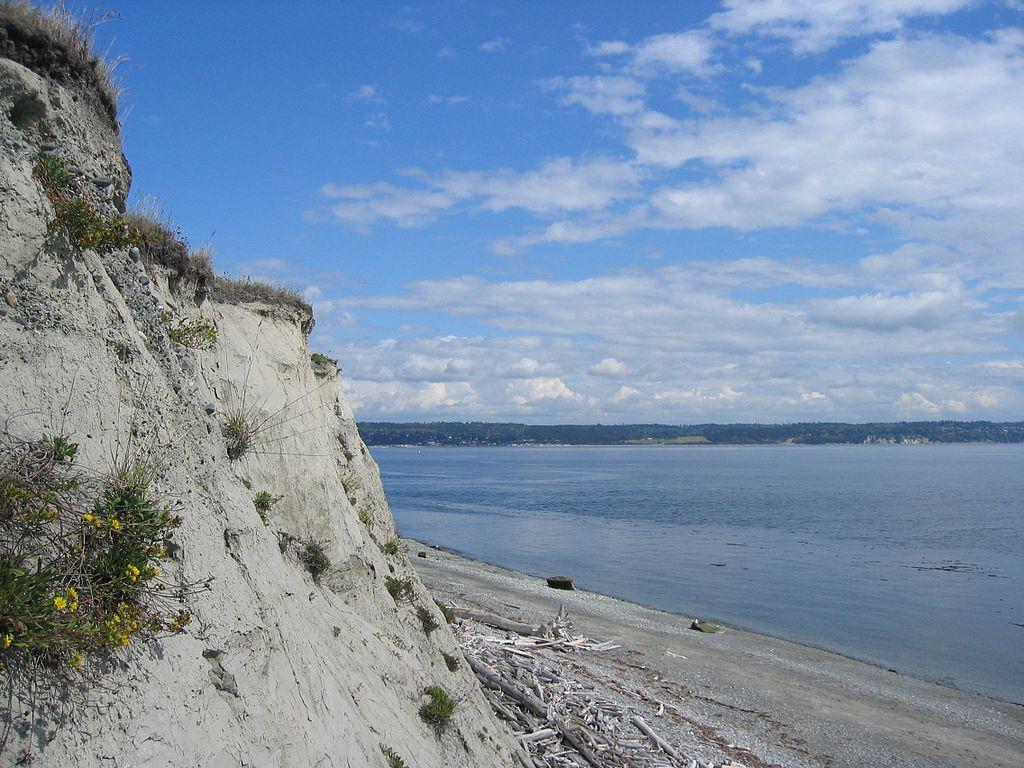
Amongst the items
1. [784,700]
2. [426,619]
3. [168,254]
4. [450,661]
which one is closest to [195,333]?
[168,254]

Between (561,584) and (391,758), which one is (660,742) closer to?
(391,758)

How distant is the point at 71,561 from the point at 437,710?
19.2 ft

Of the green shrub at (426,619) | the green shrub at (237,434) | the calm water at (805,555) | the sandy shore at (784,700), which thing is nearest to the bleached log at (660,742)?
the sandy shore at (784,700)

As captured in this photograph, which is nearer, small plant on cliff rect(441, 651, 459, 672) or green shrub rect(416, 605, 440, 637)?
small plant on cliff rect(441, 651, 459, 672)

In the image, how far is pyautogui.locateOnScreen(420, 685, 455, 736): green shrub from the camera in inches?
379

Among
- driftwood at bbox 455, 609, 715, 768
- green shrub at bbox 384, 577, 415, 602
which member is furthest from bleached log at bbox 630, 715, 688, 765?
green shrub at bbox 384, 577, 415, 602

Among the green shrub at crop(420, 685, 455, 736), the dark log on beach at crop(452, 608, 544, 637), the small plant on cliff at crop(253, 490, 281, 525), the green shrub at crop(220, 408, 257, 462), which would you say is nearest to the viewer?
the small plant on cliff at crop(253, 490, 281, 525)

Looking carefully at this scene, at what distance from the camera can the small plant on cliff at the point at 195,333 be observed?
352 inches

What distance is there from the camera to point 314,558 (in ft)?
33.8

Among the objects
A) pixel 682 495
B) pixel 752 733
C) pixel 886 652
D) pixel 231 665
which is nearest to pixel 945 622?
pixel 886 652

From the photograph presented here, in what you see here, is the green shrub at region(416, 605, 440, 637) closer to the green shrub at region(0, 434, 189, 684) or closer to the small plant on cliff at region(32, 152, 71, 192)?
the green shrub at region(0, 434, 189, 684)

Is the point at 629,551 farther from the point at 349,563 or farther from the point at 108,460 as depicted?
the point at 108,460

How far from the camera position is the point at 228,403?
10570 mm

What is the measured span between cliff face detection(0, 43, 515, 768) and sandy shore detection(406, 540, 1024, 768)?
10898mm
